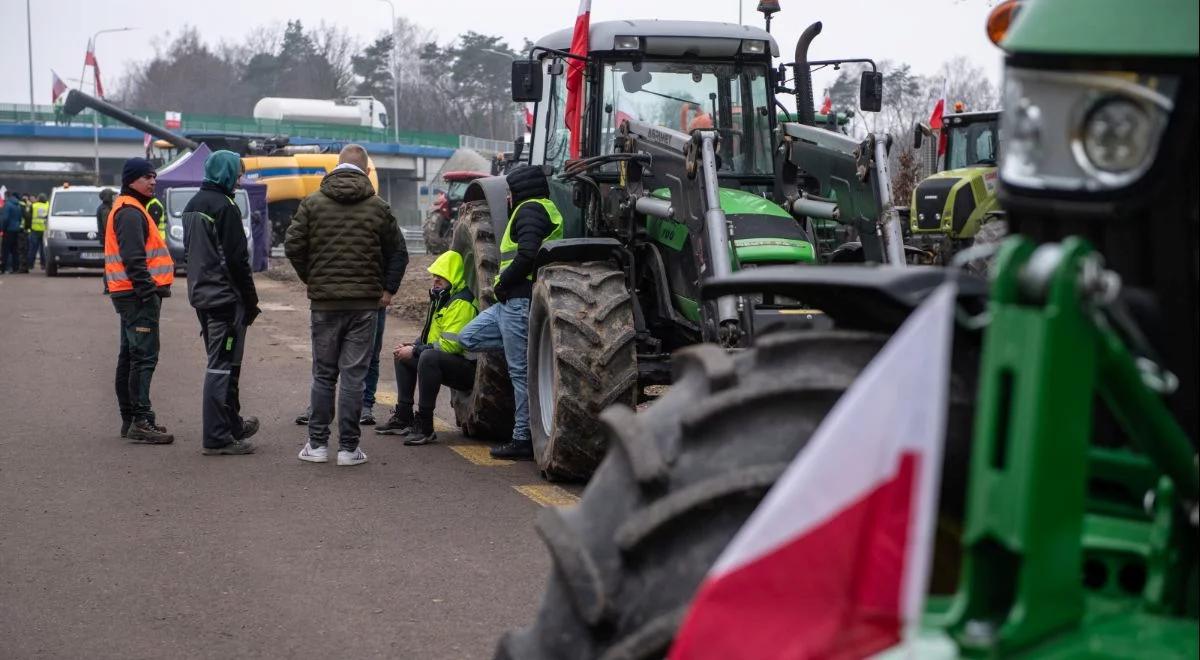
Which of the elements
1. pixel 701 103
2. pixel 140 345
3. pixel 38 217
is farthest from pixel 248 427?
pixel 38 217

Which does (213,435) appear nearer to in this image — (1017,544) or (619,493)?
(619,493)

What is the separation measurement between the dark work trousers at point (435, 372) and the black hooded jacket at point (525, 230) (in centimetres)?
84

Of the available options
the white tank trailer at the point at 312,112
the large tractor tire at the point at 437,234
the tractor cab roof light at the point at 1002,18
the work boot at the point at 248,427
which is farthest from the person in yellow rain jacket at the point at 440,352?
the white tank trailer at the point at 312,112

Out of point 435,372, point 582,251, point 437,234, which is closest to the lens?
point 582,251

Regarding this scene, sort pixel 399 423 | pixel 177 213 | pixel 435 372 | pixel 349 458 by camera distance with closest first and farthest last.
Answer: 1. pixel 349 458
2. pixel 435 372
3. pixel 399 423
4. pixel 177 213

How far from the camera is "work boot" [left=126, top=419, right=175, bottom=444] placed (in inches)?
391

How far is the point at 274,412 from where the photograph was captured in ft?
37.3

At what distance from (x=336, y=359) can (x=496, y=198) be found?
1801 mm

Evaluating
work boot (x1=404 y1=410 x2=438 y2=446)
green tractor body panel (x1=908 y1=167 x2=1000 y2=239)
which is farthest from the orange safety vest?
green tractor body panel (x1=908 y1=167 x2=1000 y2=239)

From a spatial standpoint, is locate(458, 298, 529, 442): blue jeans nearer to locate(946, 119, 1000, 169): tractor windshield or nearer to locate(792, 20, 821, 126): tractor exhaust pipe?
locate(792, 20, 821, 126): tractor exhaust pipe

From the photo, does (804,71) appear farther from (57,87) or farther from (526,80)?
(57,87)

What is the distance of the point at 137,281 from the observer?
9953 mm

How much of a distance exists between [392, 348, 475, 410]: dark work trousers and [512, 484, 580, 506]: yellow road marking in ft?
5.41

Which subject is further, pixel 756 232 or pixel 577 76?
pixel 577 76
